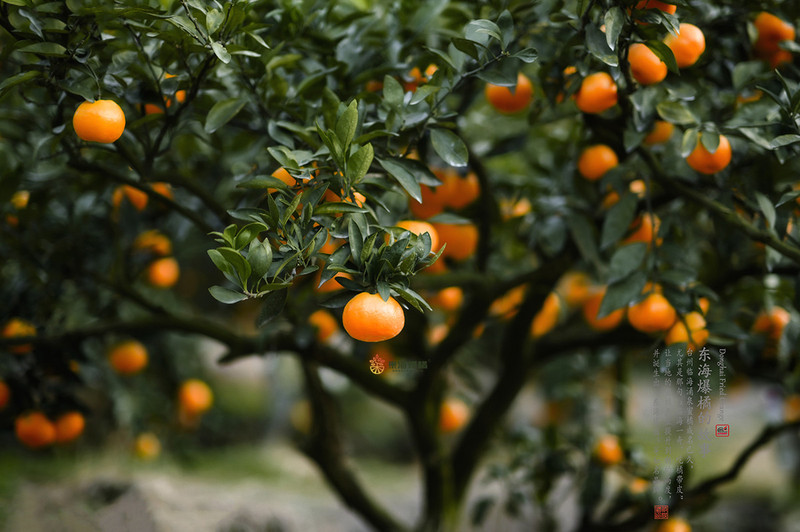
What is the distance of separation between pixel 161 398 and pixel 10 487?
0.50m

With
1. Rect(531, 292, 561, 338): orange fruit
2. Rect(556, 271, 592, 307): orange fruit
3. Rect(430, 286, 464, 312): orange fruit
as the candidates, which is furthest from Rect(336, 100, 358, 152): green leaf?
Rect(556, 271, 592, 307): orange fruit

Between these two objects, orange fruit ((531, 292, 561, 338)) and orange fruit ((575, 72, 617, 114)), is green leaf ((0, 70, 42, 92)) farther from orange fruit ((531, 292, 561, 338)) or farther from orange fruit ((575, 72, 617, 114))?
orange fruit ((531, 292, 561, 338))

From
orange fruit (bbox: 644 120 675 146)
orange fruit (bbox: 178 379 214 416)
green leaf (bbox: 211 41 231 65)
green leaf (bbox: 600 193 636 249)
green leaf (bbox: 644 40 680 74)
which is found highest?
green leaf (bbox: 211 41 231 65)

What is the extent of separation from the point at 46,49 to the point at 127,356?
95cm

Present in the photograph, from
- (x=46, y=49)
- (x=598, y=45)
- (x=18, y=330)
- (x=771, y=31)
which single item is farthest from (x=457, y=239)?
(x=18, y=330)

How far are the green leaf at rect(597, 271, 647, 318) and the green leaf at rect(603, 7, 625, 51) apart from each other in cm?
34

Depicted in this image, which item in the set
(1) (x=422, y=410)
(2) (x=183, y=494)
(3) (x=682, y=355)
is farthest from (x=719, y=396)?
(2) (x=183, y=494)

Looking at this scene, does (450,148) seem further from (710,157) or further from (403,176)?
(710,157)

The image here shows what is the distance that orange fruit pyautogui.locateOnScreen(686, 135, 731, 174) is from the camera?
823 millimetres

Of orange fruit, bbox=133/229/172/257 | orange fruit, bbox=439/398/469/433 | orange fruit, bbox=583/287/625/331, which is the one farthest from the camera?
orange fruit, bbox=439/398/469/433

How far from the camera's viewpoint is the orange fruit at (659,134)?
3.10ft

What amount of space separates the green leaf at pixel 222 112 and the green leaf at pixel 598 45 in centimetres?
45

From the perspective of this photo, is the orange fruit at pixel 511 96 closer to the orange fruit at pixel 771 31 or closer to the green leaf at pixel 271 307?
the orange fruit at pixel 771 31

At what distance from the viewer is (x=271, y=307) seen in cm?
64
